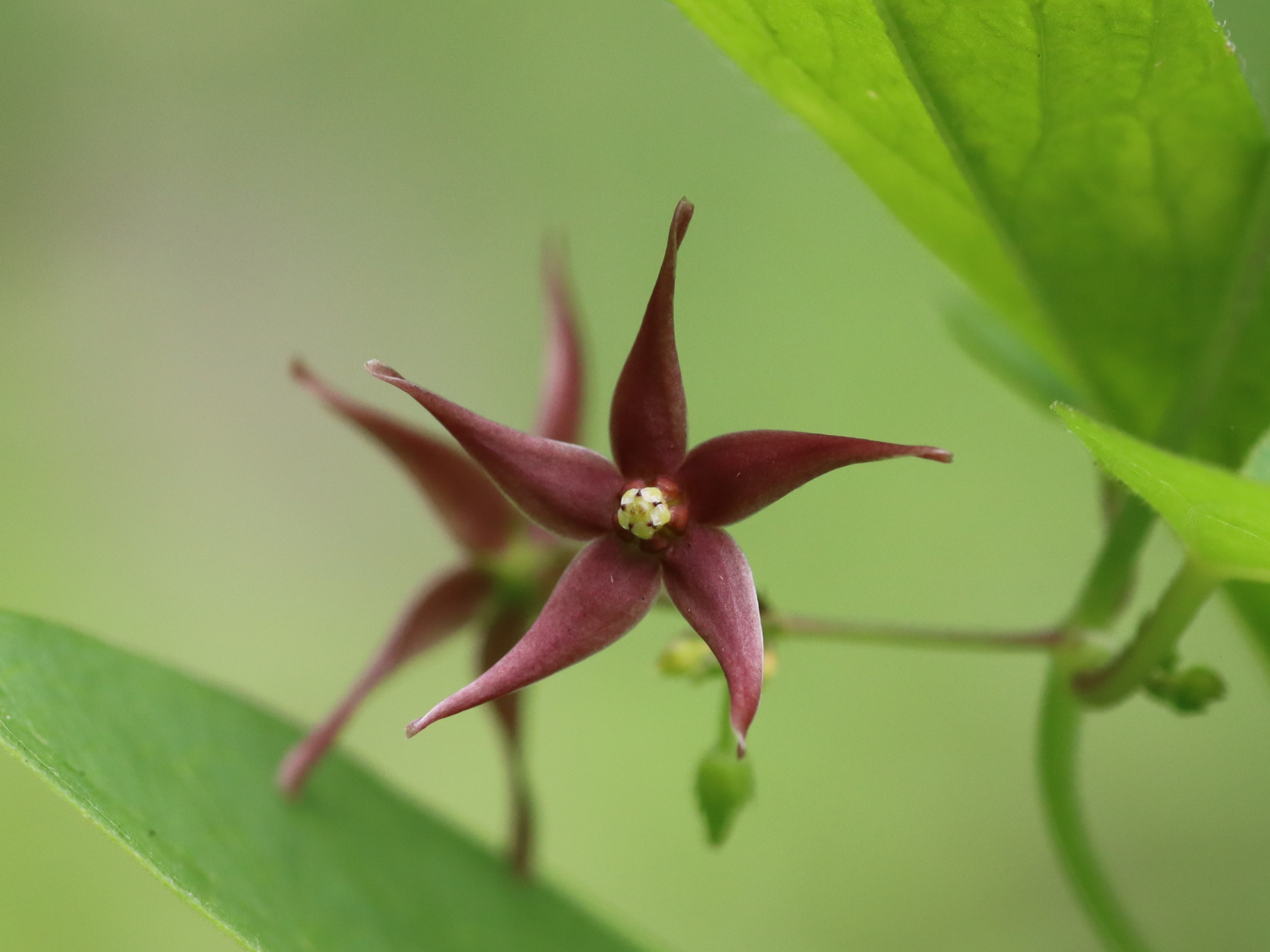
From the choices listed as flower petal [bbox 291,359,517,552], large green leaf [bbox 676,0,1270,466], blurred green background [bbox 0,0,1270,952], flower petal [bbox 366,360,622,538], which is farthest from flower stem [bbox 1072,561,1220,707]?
blurred green background [bbox 0,0,1270,952]

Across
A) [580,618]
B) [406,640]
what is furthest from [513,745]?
[580,618]

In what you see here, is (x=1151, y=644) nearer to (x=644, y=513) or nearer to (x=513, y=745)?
(x=644, y=513)

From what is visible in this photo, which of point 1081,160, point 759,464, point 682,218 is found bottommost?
point 759,464

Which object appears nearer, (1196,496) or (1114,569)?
(1196,496)

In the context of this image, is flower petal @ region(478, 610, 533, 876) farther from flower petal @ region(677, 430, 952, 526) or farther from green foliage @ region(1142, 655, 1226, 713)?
green foliage @ region(1142, 655, 1226, 713)

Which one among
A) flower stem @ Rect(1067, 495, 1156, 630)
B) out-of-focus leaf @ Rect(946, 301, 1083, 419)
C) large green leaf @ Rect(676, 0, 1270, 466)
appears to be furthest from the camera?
out-of-focus leaf @ Rect(946, 301, 1083, 419)

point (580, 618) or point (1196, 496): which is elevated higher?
point (1196, 496)
